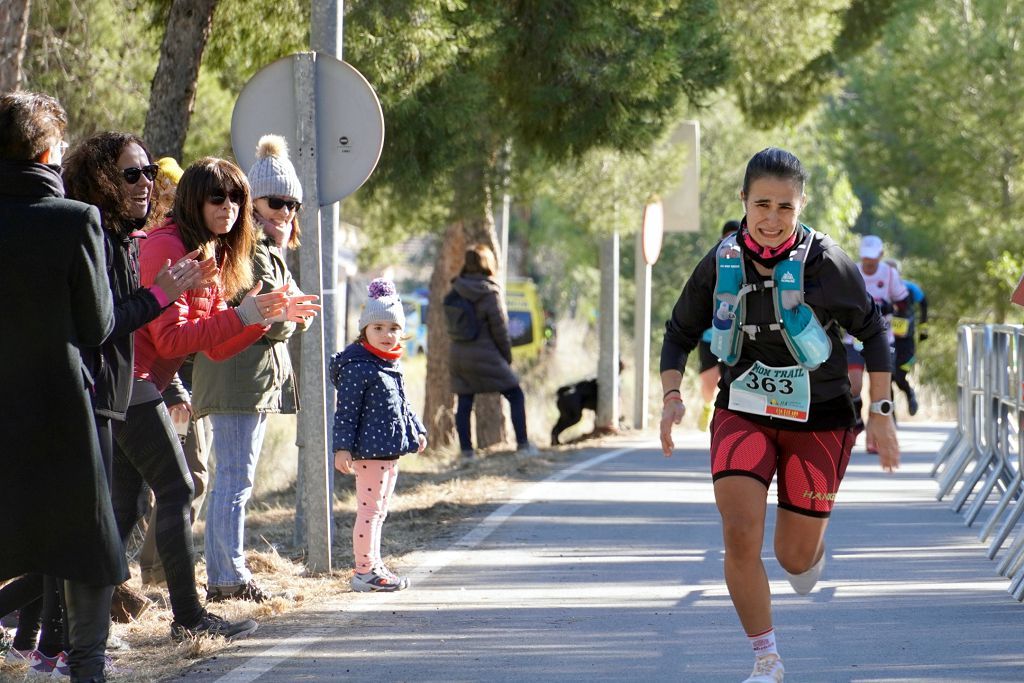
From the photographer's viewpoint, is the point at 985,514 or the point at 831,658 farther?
the point at 985,514

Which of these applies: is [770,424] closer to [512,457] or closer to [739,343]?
[739,343]

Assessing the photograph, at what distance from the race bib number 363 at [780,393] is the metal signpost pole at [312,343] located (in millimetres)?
3171

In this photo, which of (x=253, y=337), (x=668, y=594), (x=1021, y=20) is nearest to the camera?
(x=253, y=337)

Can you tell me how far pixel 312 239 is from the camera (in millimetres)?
8352

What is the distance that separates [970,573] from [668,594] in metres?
1.70

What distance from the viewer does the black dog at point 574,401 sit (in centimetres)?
1836

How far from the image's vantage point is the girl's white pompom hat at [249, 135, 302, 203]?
297 inches

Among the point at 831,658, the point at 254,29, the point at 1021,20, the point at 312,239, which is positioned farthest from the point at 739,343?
the point at 1021,20

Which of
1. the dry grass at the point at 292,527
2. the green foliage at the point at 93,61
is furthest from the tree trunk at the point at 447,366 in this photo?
the green foliage at the point at 93,61

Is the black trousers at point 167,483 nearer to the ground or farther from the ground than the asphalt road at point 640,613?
farther from the ground

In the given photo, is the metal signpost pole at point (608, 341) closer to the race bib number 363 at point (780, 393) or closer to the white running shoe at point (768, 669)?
the race bib number 363 at point (780, 393)

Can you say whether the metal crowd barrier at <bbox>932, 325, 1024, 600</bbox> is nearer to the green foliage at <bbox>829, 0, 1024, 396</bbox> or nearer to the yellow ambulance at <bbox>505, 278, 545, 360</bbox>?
the green foliage at <bbox>829, 0, 1024, 396</bbox>

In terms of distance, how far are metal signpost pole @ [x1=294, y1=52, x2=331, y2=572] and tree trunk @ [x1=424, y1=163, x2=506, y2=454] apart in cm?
1016

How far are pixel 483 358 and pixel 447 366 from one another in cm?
453
